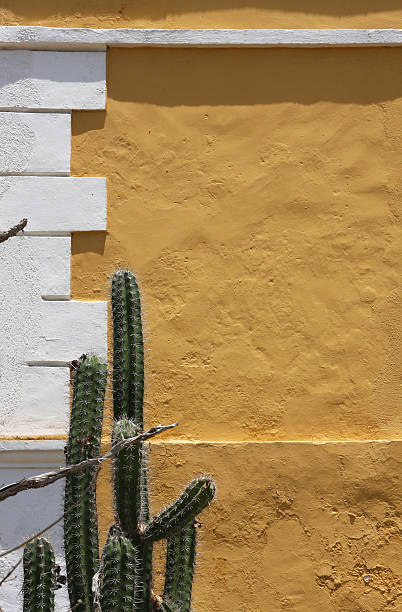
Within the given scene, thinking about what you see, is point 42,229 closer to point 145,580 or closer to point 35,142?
point 35,142

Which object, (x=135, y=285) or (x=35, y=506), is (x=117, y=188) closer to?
(x=135, y=285)

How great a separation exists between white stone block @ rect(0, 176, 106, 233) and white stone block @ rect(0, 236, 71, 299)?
82mm

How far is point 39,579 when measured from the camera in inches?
155

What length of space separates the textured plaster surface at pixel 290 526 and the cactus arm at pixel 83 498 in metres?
1.36

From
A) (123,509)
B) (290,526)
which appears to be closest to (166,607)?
(123,509)

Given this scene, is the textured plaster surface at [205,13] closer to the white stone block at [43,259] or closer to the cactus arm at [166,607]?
the white stone block at [43,259]

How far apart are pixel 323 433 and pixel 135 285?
5.07 feet

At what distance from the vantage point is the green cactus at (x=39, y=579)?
12.9 feet

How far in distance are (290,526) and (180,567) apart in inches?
49.3

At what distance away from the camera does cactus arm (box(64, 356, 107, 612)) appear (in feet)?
13.3

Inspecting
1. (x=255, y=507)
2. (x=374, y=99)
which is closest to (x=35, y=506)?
(x=255, y=507)

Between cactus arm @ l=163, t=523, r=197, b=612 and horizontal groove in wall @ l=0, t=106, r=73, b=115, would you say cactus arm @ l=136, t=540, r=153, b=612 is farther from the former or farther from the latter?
horizontal groove in wall @ l=0, t=106, r=73, b=115

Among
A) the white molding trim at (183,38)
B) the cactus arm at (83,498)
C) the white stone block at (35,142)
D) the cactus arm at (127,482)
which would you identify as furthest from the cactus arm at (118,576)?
the white molding trim at (183,38)

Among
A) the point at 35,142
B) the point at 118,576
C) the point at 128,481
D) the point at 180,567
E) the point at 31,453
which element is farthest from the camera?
the point at 35,142
